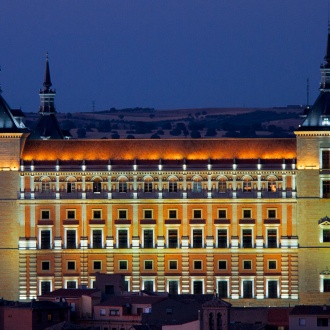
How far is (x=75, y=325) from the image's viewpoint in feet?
647

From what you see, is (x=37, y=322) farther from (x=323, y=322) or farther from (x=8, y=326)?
(x=323, y=322)

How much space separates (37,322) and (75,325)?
3.50 metres

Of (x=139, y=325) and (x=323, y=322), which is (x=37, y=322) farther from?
(x=323, y=322)

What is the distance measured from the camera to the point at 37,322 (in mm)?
199375

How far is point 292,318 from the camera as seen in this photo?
196 metres

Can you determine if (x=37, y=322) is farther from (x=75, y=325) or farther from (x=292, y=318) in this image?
(x=292, y=318)

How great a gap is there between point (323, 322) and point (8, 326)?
74.5 feet

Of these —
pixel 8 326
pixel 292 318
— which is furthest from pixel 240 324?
pixel 8 326

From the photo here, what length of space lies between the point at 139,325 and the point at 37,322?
815 cm

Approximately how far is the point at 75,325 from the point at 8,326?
5.54 meters

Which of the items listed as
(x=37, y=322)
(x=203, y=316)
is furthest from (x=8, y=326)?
(x=203, y=316)

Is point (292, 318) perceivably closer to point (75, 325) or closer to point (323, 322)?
point (323, 322)

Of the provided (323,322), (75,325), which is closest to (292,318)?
(323,322)

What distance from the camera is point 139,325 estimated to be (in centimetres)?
19575
